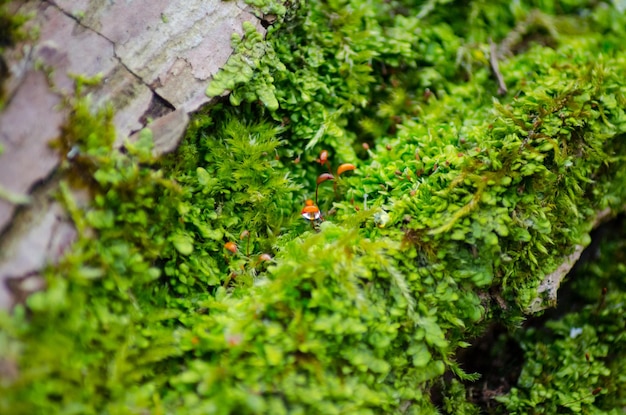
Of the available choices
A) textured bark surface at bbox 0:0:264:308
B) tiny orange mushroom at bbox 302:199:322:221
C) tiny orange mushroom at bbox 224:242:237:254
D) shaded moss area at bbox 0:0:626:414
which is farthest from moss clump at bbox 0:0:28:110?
tiny orange mushroom at bbox 302:199:322:221

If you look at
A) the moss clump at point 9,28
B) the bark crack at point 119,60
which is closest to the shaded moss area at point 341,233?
the bark crack at point 119,60

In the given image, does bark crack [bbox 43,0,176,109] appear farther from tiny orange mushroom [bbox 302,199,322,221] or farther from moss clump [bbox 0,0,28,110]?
tiny orange mushroom [bbox 302,199,322,221]

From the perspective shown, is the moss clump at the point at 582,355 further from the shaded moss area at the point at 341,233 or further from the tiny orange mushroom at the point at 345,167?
the tiny orange mushroom at the point at 345,167

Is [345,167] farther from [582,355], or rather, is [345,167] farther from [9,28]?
[582,355]

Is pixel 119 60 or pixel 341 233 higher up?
pixel 119 60

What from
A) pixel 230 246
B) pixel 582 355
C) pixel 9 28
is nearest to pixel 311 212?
pixel 230 246
